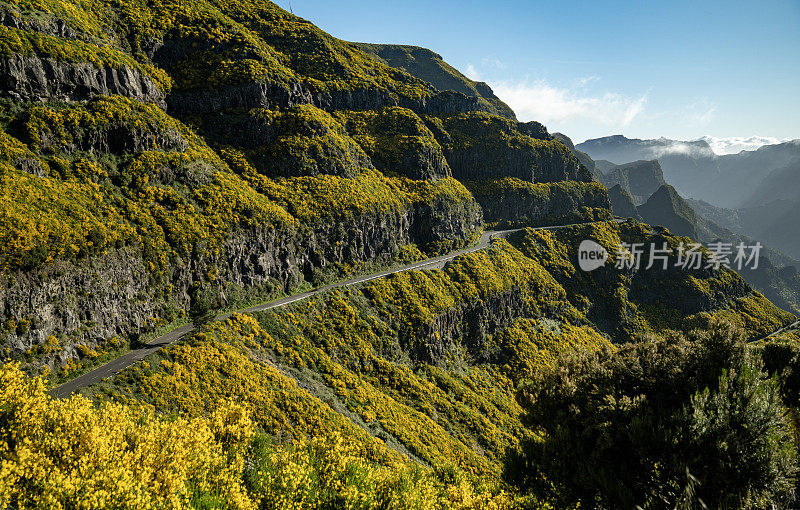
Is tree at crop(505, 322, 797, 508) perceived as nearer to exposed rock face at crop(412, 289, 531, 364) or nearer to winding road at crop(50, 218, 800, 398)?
winding road at crop(50, 218, 800, 398)

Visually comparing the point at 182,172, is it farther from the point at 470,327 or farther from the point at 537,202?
the point at 537,202

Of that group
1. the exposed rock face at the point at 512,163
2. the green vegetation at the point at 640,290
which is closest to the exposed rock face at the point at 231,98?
the exposed rock face at the point at 512,163

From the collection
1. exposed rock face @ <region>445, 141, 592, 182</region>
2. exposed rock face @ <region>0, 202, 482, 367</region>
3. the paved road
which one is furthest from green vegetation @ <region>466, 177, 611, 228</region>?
the paved road

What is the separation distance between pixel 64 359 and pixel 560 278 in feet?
404

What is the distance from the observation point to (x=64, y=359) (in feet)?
117

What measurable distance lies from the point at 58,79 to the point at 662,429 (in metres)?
82.5

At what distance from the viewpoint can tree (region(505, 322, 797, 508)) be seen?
17125mm

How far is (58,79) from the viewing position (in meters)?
54.1

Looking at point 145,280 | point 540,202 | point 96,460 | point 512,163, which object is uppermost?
point 512,163

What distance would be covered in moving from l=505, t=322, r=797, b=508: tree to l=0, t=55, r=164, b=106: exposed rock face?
75.3 meters

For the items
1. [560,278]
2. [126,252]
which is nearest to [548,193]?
[560,278]

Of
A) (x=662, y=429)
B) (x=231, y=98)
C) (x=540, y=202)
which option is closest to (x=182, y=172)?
(x=231, y=98)

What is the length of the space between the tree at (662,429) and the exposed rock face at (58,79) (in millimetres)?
75278

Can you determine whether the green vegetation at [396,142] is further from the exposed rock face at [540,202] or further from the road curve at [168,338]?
the road curve at [168,338]
